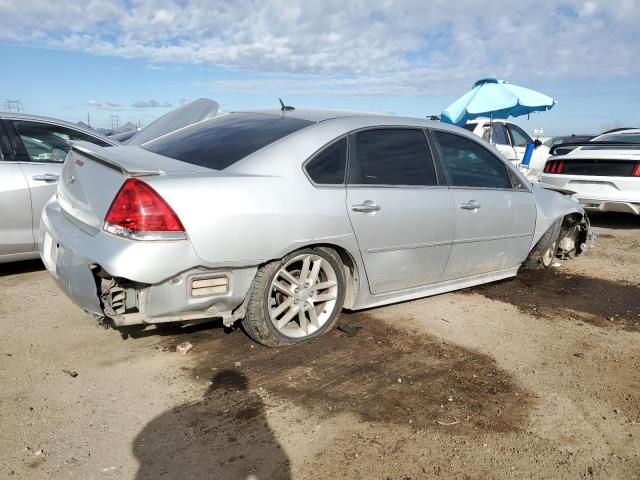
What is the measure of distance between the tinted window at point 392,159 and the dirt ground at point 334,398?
3.52 feet

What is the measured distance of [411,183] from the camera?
3.87m

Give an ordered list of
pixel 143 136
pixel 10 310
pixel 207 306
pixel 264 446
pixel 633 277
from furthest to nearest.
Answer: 1. pixel 143 136
2. pixel 633 277
3. pixel 10 310
4. pixel 207 306
5. pixel 264 446

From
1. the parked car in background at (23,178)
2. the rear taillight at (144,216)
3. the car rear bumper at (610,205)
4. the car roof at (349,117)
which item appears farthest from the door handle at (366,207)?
the car rear bumper at (610,205)

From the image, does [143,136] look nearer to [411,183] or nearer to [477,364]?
[411,183]

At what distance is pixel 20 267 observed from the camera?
5305mm

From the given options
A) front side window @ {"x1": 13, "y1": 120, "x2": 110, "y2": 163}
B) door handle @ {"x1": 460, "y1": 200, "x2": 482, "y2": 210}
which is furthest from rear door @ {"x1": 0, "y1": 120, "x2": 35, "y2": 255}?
door handle @ {"x1": 460, "y1": 200, "x2": 482, "y2": 210}

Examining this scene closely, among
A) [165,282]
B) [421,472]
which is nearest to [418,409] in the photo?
[421,472]

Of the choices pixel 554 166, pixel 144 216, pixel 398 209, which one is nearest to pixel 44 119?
pixel 144 216

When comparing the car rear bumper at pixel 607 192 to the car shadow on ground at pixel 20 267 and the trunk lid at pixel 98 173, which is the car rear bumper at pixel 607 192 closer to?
the trunk lid at pixel 98 173

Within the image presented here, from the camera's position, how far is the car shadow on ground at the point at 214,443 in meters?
2.32

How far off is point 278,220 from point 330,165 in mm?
594

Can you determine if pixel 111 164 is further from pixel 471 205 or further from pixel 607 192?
pixel 607 192

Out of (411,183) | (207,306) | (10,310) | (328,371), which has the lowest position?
(10,310)

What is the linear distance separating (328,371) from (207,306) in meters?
0.81
